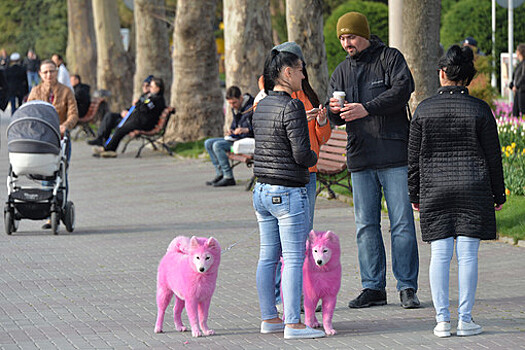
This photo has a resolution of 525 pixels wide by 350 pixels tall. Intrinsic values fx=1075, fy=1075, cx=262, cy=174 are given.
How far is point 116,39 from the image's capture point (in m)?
28.9

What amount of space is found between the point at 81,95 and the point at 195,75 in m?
4.29

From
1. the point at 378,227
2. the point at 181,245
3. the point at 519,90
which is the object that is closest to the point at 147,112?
the point at 519,90

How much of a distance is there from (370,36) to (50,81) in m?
5.66

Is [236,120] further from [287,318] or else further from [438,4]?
[287,318]

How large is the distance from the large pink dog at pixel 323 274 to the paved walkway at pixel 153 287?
0.71ft

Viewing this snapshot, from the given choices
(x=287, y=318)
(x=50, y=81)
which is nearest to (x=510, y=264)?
(x=287, y=318)

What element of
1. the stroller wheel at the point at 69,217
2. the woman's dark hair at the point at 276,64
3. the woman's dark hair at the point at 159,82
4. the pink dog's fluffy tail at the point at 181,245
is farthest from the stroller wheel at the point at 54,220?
the woman's dark hair at the point at 159,82

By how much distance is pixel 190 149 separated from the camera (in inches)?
805

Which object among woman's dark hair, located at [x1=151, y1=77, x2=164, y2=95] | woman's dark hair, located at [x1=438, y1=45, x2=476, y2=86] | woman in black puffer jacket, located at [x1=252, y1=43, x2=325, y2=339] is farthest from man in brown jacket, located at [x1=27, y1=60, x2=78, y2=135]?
woman's dark hair, located at [x1=151, y1=77, x2=164, y2=95]

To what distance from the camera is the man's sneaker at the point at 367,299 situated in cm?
Answer: 769

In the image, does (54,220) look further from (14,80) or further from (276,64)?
(14,80)

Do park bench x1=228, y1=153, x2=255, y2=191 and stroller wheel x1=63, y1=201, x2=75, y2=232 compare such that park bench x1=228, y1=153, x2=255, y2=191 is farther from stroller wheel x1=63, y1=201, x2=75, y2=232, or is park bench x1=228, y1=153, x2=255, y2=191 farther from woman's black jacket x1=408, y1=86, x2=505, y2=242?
woman's black jacket x1=408, y1=86, x2=505, y2=242

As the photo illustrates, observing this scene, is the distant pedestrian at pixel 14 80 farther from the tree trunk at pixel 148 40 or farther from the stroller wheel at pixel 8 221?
the stroller wheel at pixel 8 221

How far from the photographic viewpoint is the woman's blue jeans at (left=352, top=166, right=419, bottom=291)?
7.64m
